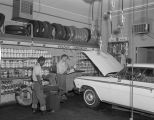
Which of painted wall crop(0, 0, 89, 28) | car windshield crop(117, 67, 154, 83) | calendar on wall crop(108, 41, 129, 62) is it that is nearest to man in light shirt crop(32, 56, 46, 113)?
car windshield crop(117, 67, 154, 83)

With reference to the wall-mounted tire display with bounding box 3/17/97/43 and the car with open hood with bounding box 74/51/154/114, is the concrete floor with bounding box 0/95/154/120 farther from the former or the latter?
the wall-mounted tire display with bounding box 3/17/97/43

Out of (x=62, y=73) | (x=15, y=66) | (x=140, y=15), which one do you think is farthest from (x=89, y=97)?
(x=140, y=15)

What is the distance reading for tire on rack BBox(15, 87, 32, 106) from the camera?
6.92 m

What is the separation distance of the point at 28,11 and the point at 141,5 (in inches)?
209

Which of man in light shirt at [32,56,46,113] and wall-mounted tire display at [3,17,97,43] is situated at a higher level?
wall-mounted tire display at [3,17,97,43]

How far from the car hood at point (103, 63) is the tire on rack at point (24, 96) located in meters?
2.61

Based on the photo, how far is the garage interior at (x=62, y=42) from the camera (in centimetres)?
636

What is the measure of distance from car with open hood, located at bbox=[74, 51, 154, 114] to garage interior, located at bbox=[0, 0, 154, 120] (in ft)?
1.17

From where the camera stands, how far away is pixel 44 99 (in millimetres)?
6105

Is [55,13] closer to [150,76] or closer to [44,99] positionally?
[44,99]

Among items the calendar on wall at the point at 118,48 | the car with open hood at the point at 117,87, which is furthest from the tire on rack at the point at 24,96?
the calendar on wall at the point at 118,48

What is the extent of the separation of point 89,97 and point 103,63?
1.39 meters

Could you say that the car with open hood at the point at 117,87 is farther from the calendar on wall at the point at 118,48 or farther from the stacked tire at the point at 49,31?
the calendar on wall at the point at 118,48

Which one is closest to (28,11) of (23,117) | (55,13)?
(55,13)
